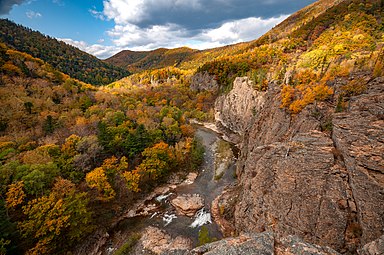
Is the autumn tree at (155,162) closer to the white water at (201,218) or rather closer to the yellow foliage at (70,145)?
the yellow foliage at (70,145)

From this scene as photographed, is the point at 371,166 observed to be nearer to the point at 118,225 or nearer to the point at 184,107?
the point at 118,225

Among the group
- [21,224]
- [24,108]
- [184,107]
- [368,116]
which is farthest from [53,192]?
[184,107]

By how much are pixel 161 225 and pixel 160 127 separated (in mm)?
25134

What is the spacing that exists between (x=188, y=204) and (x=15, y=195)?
22.4 m

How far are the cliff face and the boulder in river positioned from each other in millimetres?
8905

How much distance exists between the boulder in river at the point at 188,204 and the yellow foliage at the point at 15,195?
66.9 ft

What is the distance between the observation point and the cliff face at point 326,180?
1310cm

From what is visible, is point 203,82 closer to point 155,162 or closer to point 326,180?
point 155,162

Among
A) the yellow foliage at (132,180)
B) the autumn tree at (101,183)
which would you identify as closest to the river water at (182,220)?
the yellow foliage at (132,180)

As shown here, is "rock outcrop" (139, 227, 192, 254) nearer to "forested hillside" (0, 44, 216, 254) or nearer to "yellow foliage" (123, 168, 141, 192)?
"forested hillside" (0, 44, 216, 254)

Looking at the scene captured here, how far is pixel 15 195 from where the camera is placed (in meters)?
20.5

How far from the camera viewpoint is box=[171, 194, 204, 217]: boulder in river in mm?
30531

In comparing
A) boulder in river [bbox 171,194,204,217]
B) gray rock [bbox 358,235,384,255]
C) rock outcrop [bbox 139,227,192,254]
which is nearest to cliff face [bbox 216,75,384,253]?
gray rock [bbox 358,235,384,255]

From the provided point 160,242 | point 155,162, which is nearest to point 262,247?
point 160,242
